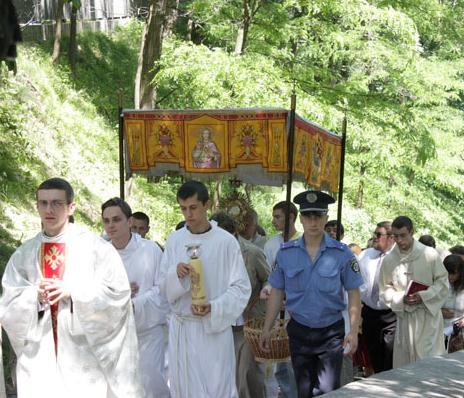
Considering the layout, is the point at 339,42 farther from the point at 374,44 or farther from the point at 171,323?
the point at 171,323

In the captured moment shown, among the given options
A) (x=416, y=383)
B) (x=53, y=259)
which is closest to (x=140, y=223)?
(x=53, y=259)

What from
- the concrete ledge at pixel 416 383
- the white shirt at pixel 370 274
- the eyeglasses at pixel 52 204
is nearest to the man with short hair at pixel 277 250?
the white shirt at pixel 370 274

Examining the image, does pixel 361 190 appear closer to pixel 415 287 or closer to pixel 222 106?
pixel 222 106

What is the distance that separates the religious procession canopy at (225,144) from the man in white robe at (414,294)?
5.17ft

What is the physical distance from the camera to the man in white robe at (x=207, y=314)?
7613mm

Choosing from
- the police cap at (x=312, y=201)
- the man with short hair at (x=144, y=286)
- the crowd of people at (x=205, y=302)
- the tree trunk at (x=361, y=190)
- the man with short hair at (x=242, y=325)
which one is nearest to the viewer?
the crowd of people at (x=205, y=302)

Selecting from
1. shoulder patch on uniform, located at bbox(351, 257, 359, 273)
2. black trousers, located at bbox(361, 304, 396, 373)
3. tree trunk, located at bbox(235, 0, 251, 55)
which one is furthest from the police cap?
tree trunk, located at bbox(235, 0, 251, 55)

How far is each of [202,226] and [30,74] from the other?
14.1 meters

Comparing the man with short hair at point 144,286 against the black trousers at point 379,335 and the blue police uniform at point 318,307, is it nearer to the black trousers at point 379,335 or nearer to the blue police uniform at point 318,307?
the blue police uniform at point 318,307

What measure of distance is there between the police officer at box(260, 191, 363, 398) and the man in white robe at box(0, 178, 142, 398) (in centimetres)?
162

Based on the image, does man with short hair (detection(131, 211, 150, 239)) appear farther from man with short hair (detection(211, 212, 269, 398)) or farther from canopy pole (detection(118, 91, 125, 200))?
man with short hair (detection(211, 212, 269, 398))

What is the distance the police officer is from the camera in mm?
7441

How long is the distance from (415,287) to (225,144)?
2.69 m

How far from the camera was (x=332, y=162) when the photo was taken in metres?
11.6
